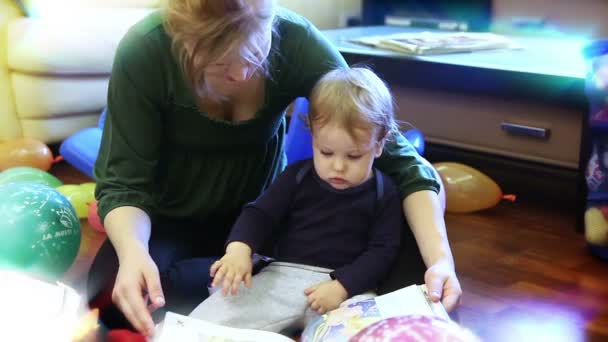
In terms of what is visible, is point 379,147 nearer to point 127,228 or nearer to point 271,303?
point 271,303

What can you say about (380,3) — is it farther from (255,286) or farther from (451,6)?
(255,286)

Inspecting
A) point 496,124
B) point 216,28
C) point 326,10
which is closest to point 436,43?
point 496,124

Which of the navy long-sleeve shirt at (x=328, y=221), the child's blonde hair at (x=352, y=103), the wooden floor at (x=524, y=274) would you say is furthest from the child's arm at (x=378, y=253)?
the wooden floor at (x=524, y=274)

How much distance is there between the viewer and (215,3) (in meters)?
0.94

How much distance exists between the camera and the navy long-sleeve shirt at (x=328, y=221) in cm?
111

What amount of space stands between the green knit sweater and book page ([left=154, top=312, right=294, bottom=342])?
19 centimetres

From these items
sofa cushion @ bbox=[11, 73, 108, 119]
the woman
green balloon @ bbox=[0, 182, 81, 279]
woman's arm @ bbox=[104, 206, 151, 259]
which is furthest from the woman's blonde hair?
sofa cushion @ bbox=[11, 73, 108, 119]

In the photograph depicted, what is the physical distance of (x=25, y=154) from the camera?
2.13 meters

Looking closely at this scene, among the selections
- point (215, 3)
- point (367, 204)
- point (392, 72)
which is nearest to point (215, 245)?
point (367, 204)

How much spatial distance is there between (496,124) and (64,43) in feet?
4.12

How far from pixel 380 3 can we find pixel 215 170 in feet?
6.47

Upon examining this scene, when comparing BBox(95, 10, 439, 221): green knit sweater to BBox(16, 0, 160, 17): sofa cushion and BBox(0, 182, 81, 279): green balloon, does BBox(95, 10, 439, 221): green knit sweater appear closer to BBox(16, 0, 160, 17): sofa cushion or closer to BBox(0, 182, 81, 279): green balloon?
BBox(0, 182, 81, 279): green balloon

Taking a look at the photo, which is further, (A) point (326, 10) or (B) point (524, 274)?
(A) point (326, 10)

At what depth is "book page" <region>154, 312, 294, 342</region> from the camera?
3.15 feet
